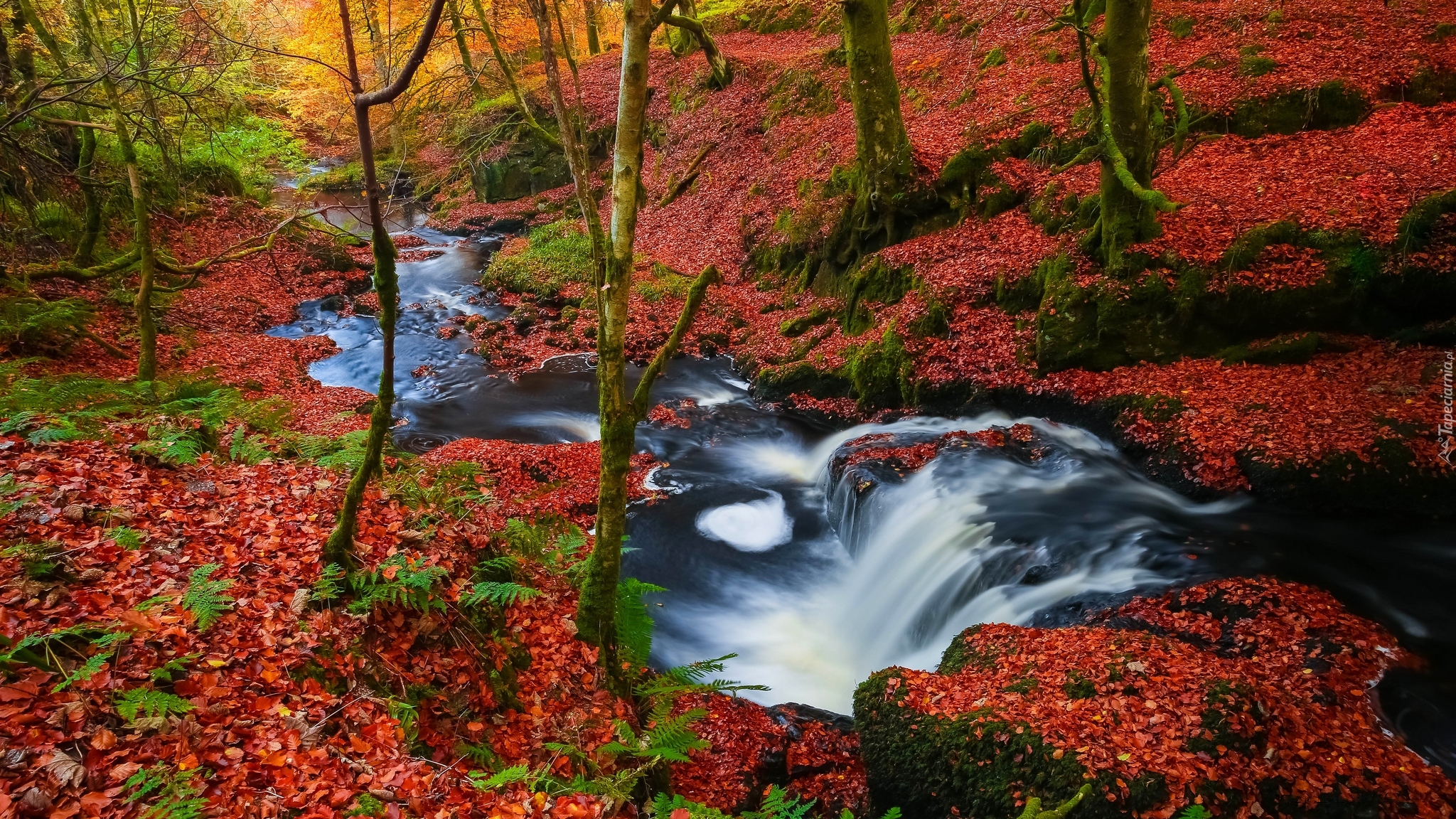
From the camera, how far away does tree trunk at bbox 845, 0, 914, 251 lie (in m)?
12.4

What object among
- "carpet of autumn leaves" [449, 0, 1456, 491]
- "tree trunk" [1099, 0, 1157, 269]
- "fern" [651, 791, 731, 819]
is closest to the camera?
"fern" [651, 791, 731, 819]

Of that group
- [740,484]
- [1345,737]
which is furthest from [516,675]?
[740,484]

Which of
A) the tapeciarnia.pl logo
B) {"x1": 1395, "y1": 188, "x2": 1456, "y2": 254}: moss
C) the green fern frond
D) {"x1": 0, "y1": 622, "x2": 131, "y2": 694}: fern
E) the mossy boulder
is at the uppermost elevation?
the mossy boulder

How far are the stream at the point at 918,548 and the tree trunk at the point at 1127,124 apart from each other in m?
3.04

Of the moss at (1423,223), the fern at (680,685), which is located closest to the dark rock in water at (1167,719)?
the fern at (680,685)

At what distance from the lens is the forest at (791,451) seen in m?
4.05

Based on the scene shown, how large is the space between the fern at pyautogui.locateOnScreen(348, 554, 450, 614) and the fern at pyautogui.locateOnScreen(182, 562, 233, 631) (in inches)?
26.1

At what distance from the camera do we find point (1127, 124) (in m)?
9.69

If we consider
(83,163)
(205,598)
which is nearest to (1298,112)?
(205,598)

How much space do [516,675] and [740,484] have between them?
6.39m

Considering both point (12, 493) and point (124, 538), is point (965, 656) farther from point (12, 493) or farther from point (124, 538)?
point (12, 493)

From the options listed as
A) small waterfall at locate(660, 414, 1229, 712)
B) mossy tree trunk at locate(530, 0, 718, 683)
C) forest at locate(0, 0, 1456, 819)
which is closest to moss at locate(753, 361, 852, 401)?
forest at locate(0, 0, 1456, 819)

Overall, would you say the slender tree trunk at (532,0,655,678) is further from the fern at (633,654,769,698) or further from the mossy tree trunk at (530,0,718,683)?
the fern at (633,654,769,698)

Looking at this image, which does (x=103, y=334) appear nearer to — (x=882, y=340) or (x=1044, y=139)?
(x=882, y=340)
